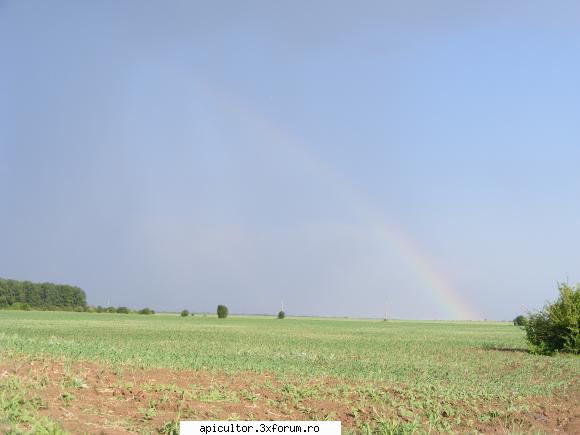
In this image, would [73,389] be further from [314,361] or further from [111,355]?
[314,361]

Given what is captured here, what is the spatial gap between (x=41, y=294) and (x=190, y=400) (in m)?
145

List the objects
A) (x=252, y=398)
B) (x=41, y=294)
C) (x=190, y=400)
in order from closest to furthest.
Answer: (x=190, y=400) → (x=252, y=398) → (x=41, y=294)

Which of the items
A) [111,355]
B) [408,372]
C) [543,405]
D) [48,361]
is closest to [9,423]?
[48,361]

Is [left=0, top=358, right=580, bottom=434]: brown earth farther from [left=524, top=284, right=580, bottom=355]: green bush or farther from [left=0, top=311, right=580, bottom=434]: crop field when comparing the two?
[left=524, top=284, right=580, bottom=355]: green bush

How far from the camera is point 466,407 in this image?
14.6 meters

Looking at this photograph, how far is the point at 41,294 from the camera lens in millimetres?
146125

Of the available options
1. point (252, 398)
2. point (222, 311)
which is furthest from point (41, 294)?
point (252, 398)

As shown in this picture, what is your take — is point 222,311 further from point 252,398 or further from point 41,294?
point 252,398

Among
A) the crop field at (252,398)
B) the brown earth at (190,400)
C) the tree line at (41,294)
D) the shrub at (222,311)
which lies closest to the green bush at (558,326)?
the crop field at (252,398)

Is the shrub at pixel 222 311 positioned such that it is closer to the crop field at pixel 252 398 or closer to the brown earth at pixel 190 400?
the crop field at pixel 252 398

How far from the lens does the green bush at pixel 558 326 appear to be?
31031 mm

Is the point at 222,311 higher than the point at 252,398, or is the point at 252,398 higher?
the point at 222,311

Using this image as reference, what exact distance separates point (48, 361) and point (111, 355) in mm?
5085

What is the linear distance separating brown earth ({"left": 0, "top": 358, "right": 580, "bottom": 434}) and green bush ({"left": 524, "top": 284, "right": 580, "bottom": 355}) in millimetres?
16447
